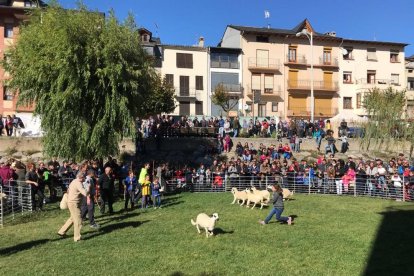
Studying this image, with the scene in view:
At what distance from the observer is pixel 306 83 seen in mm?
55344

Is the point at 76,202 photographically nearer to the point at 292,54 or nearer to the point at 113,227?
the point at 113,227

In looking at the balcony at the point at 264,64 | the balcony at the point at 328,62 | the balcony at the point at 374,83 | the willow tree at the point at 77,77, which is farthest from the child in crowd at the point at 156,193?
the balcony at the point at 374,83

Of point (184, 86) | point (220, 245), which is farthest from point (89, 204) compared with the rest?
point (184, 86)

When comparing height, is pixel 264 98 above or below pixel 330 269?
above

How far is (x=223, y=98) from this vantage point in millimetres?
47906

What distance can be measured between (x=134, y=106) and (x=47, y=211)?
7079mm

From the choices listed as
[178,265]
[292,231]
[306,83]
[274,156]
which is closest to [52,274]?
[178,265]

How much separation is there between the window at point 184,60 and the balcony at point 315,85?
13210 millimetres

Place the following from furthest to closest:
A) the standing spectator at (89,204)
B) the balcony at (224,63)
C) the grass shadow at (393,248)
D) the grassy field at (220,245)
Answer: the balcony at (224,63) < the standing spectator at (89,204) < the grassy field at (220,245) < the grass shadow at (393,248)

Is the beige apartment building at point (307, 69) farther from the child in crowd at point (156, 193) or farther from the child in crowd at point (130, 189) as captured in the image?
the child in crowd at point (130, 189)

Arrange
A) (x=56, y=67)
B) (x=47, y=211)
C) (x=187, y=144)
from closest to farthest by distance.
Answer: (x=47, y=211), (x=56, y=67), (x=187, y=144)

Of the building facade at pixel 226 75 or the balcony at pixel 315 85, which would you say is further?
the balcony at pixel 315 85

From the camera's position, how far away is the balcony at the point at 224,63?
5181cm

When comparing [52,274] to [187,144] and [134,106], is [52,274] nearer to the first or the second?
[134,106]
